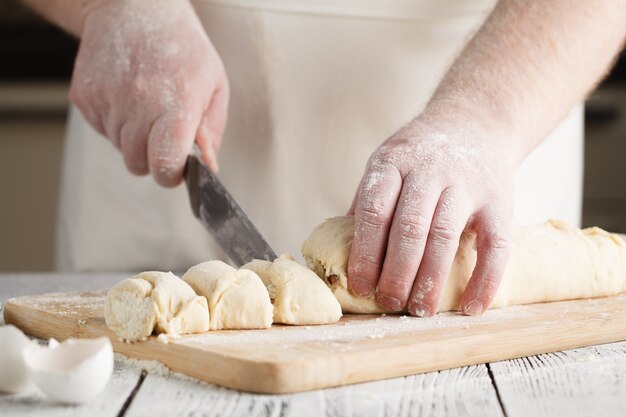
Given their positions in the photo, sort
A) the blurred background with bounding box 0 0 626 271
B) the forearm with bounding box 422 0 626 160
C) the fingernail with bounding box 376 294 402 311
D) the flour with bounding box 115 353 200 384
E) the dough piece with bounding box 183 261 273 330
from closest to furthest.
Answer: the flour with bounding box 115 353 200 384
the dough piece with bounding box 183 261 273 330
the fingernail with bounding box 376 294 402 311
the forearm with bounding box 422 0 626 160
the blurred background with bounding box 0 0 626 271

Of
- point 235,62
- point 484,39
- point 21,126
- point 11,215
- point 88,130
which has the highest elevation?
point 484,39

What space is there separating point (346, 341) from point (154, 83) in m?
0.82

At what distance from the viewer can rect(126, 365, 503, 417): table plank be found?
100 centimetres

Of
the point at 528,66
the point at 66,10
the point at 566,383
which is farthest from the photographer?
the point at 66,10

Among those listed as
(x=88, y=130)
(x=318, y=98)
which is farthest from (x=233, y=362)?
(x=88, y=130)

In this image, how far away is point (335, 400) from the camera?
1049 mm

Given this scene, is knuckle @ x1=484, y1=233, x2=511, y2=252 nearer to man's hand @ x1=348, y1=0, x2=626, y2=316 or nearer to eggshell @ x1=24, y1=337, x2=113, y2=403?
man's hand @ x1=348, y1=0, x2=626, y2=316

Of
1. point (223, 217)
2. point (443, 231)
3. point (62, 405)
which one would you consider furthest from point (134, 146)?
point (62, 405)

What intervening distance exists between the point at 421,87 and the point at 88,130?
0.90 metres

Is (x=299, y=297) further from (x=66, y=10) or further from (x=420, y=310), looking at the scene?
(x=66, y=10)

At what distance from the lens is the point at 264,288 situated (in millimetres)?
1298

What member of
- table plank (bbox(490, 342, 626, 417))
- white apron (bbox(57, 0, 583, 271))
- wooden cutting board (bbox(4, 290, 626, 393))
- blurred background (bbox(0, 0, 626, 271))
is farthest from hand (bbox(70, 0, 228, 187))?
blurred background (bbox(0, 0, 626, 271))

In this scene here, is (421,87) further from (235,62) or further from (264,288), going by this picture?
(264,288)

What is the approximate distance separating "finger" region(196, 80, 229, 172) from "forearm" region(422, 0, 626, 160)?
19.6 inches
